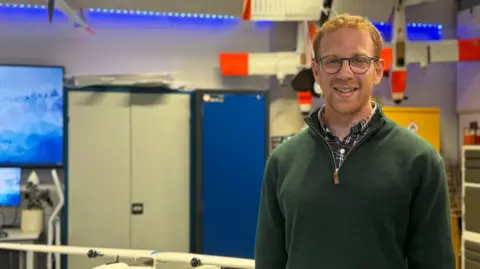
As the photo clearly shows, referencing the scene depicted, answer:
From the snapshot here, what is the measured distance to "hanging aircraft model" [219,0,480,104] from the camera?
438 cm

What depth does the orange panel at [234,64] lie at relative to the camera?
4742 mm

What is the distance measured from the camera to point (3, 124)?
4551 millimetres

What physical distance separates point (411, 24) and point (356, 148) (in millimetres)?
4629

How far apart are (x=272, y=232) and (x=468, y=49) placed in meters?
4.19

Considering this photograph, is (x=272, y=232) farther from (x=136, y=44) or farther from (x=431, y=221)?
(x=136, y=44)

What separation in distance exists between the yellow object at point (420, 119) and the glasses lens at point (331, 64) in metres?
3.49

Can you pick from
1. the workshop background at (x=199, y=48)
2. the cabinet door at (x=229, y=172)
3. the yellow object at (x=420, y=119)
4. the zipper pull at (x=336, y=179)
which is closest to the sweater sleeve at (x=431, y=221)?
the zipper pull at (x=336, y=179)

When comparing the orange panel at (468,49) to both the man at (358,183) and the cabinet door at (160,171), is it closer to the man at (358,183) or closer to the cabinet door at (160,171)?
the cabinet door at (160,171)

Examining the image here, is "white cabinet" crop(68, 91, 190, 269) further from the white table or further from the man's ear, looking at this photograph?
the man's ear

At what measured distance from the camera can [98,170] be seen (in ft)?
13.9

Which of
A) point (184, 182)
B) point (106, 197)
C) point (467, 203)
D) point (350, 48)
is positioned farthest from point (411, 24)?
point (350, 48)

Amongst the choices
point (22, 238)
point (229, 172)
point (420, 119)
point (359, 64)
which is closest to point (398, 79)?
point (420, 119)

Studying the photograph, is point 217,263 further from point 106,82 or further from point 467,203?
point 467,203

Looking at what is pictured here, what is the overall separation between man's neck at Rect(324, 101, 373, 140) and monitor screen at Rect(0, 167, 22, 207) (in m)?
3.78
